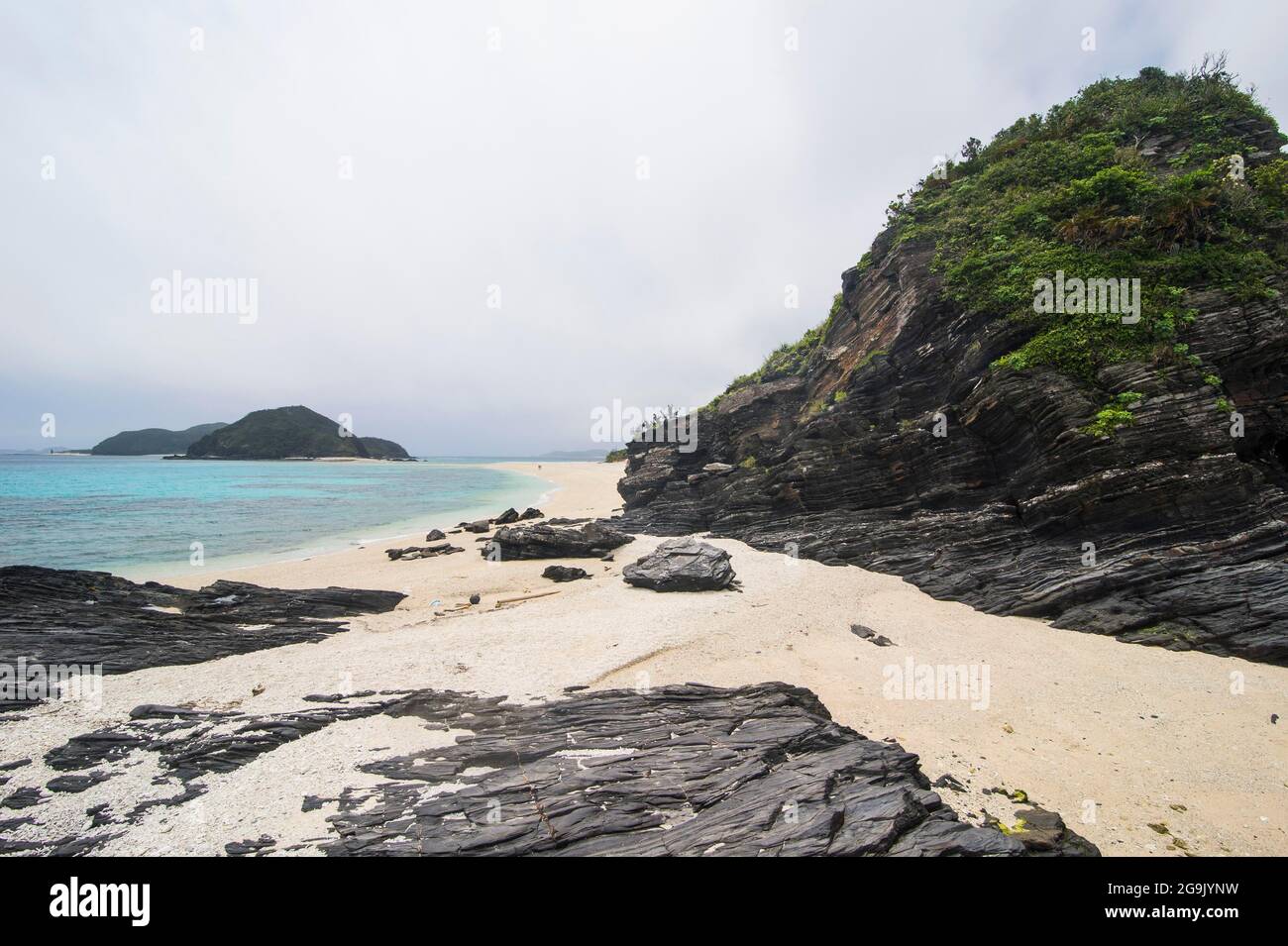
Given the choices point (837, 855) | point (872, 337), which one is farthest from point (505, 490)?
point (837, 855)

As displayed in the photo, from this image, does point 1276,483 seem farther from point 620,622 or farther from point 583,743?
point 583,743

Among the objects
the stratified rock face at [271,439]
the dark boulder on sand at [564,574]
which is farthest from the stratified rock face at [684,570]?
the stratified rock face at [271,439]

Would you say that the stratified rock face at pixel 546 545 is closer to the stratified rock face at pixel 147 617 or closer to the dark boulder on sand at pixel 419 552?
the dark boulder on sand at pixel 419 552

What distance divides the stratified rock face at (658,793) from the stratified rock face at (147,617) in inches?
329

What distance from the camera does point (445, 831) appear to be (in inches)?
215

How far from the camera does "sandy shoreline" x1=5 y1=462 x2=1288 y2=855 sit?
6602 mm

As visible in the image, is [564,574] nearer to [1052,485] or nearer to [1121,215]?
[1052,485]

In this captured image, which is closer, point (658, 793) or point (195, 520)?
point (658, 793)

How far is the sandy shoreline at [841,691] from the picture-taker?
6602 mm

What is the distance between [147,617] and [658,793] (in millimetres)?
16081

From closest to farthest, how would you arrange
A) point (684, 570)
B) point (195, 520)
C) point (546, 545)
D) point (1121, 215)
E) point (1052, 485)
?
point (1052, 485)
point (684, 570)
point (1121, 215)
point (546, 545)
point (195, 520)

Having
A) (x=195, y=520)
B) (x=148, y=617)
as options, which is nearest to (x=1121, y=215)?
(x=148, y=617)

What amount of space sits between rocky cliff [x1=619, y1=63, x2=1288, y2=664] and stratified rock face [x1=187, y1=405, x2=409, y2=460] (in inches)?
7384

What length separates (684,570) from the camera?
1766 centimetres
